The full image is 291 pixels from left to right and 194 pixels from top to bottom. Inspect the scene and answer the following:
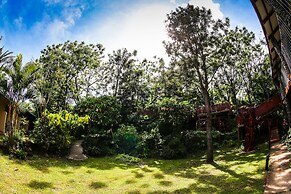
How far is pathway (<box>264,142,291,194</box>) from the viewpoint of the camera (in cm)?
827

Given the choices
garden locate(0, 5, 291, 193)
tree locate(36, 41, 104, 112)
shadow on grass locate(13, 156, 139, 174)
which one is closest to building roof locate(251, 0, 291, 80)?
garden locate(0, 5, 291, 193)

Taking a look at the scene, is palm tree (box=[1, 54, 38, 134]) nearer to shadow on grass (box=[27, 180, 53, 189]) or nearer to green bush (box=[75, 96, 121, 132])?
shadow on grass (box=[27, 180, 53, 189])

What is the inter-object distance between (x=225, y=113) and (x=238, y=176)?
14841 millimetres

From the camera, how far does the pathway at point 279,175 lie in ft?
27.1

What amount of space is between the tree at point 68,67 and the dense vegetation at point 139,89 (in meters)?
0.12

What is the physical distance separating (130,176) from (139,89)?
80.7 feet

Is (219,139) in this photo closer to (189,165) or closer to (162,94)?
(189,165)

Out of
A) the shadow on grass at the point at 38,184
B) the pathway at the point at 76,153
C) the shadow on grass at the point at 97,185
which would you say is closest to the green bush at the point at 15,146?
the pathway at the point at 76,153

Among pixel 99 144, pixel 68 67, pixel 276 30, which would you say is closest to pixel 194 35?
pixel 276 30

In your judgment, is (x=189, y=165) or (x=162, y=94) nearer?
(x=189, y=165)

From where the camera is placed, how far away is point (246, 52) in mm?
26656

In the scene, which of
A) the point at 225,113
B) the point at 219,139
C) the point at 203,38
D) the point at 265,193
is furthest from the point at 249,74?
the point at 265,193

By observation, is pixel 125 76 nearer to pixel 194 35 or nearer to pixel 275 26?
pixel 194 35

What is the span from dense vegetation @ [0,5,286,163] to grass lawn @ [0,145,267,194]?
169 centimetres
